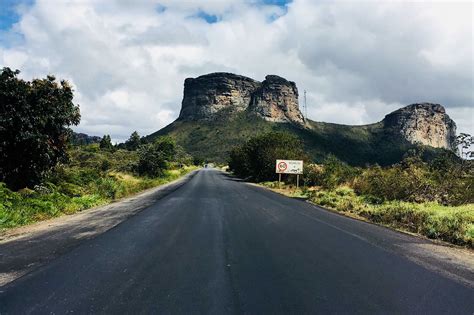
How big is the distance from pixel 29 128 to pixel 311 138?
135271 millimetres

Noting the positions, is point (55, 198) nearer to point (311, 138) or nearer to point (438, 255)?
point (438, 255)

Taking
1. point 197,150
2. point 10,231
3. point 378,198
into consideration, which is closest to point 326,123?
point 197,150

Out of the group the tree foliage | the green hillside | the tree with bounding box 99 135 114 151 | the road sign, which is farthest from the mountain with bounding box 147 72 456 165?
the road sign

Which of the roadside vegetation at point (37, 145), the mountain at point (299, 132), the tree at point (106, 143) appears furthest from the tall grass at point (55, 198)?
the mountain at point (299, 132)

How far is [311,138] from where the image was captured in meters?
148

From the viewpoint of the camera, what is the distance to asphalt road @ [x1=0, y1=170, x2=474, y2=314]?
5.14 m

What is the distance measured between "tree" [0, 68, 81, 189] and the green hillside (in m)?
112

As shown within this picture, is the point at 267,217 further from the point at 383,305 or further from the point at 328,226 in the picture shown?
the point at 383,305

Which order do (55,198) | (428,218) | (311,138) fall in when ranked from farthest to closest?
1. (311,138)
2. (55,198)
3. (428,218)

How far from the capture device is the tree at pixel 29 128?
18328 mm

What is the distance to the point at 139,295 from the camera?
547cm

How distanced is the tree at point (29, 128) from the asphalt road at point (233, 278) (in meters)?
10.6

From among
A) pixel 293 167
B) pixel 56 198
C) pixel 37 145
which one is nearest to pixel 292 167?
pixel 293 167

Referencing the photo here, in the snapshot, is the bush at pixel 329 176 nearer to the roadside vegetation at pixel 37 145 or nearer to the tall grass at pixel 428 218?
the tall grass at pixel 428 218
